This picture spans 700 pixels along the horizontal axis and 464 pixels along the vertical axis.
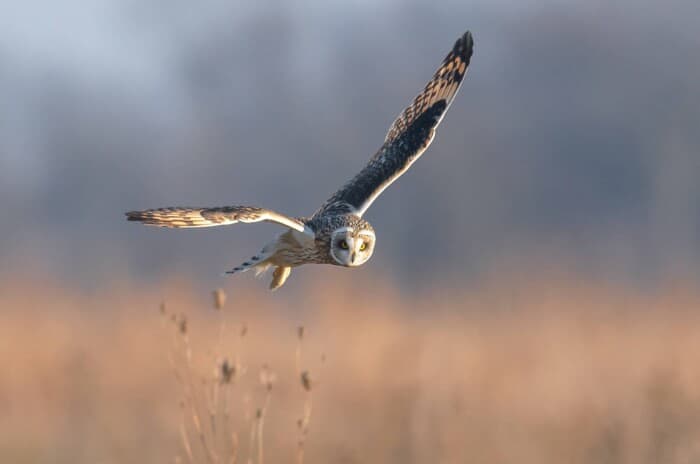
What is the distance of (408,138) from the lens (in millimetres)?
5992

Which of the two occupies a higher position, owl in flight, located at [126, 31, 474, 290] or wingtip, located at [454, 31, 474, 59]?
wingtip, located at [454, 31, 474, 59]

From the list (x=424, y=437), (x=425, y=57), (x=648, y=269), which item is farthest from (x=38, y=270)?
(x=425, y=57)

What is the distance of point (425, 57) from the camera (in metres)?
33.4

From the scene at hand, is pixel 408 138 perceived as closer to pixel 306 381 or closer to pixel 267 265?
pixel 267 265

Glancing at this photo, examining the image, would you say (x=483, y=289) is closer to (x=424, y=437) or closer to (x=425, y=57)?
(x=424, y=437)

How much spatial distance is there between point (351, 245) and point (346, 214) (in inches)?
11.9

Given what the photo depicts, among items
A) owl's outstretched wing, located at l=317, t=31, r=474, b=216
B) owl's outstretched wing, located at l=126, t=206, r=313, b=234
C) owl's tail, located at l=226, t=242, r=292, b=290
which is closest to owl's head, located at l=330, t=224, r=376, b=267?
owl's tail, located at l=226, t=242, r=292, b=290

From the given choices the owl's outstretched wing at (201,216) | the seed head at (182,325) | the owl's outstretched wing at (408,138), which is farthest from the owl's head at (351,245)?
the seed head at (182,325)

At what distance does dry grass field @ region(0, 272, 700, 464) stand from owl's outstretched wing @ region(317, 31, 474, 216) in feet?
4.61

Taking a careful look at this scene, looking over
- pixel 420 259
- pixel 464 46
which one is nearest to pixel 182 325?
pixel 464 46

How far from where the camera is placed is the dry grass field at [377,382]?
749cm

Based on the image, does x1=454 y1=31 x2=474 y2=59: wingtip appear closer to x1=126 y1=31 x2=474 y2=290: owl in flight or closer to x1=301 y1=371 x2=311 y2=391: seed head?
x1=126 y1=31 x2=474 y2=290: owl in flight

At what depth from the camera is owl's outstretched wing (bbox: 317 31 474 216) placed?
5.62 m

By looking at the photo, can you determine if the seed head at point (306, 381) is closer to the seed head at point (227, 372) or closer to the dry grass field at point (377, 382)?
the seed head at point (227, 372)
